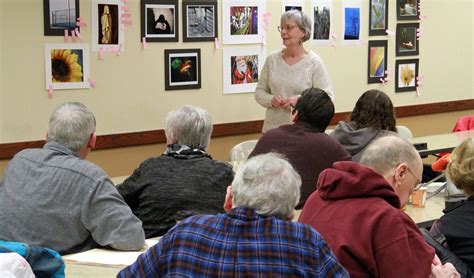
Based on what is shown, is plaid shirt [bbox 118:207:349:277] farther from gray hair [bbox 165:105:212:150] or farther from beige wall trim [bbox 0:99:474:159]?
beige wall trim [bbox 0:99:474:159]

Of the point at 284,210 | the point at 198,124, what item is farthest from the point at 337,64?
the point at 284,210

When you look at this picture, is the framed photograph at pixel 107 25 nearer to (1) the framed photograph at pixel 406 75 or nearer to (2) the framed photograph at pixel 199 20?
(2) the framed photograph at pixel 199 20

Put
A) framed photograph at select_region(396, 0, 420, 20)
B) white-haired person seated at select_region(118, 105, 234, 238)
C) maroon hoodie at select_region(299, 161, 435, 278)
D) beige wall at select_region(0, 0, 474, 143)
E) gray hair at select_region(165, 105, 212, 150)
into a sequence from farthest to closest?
framed photograph at select_region(396, 0, 420, 20) < beige wall at select_region(0, 0, 474, 143) < gray hair at select_region(165, 105, 212, 150) < white-haired person seated at select_region(118, 105, 234, 238) < maroon hoodie at select_region(299, 161, 435, 278)

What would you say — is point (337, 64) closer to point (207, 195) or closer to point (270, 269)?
point (207, 195)

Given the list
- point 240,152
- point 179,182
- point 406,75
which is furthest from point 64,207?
Result: point 406,75

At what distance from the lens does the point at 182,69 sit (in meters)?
6.45

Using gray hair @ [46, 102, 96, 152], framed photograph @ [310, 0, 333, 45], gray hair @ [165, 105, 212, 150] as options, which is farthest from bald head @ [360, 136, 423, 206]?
framed photograph @ [310, 0, 333, 45]

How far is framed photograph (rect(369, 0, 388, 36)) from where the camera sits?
302 inches

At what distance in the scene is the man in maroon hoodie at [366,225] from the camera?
2.56 m

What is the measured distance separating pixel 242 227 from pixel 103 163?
4058mm

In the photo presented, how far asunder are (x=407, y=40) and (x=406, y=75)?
1.13ft

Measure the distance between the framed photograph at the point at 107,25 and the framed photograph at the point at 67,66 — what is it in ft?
0.40

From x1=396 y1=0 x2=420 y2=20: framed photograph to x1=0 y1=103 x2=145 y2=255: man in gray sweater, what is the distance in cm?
521

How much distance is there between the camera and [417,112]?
8.18 meters
